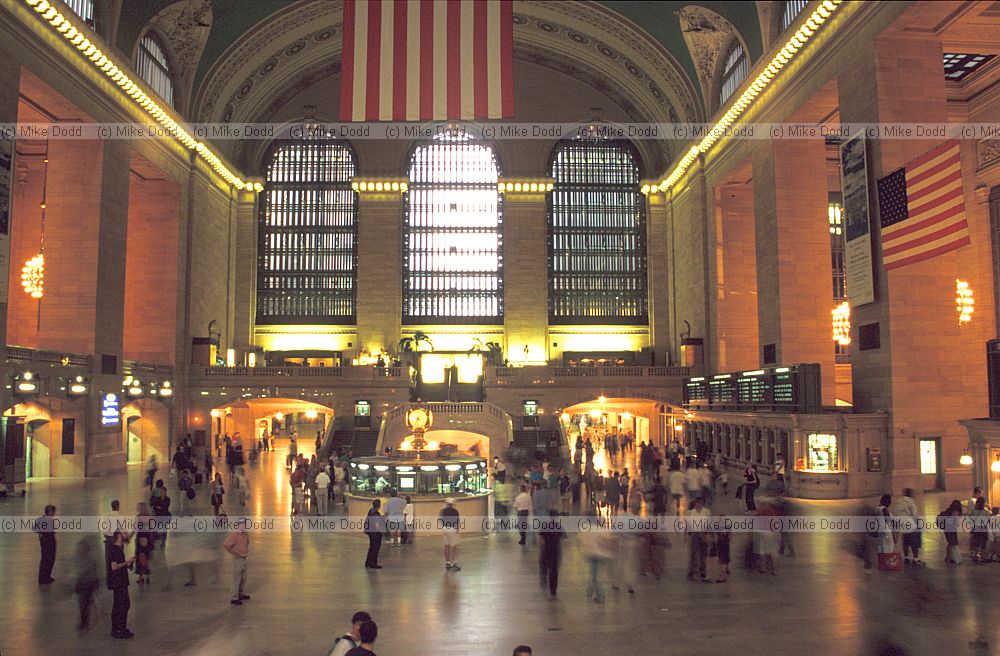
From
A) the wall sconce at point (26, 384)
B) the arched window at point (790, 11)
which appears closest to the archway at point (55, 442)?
the wall sconce at point (26, 384)

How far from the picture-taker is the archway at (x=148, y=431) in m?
31.8

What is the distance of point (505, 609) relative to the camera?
960 cm

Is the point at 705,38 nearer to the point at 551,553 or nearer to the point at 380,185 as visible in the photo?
the point at 380,185

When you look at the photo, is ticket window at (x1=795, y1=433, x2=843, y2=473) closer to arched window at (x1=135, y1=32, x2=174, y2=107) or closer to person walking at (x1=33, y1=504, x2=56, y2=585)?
person walking at (x1=33, y1=504, x2=56, y2=585)

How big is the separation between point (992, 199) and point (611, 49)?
18.9 metres

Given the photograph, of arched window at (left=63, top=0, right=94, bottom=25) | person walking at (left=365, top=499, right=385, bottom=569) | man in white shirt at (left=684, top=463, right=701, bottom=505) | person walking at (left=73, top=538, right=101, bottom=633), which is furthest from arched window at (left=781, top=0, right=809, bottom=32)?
person walking at (left=73, top=538, right=101, bottom=633)

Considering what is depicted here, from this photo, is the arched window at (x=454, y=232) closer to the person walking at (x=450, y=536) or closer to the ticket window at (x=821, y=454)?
the ticket window at (x=821, y=454)

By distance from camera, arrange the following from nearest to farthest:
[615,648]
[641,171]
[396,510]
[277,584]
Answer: [615,648], [277,584], [396,510], [641,171]

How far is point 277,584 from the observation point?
35.8 feet

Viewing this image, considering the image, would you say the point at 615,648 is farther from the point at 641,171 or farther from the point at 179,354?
the point at 641,171

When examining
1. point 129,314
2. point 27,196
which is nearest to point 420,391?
point 129,314

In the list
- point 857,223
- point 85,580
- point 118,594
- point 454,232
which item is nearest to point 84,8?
point 454,232

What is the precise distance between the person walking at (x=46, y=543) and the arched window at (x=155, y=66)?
2397cm

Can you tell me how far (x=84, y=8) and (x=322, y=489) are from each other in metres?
18.9
